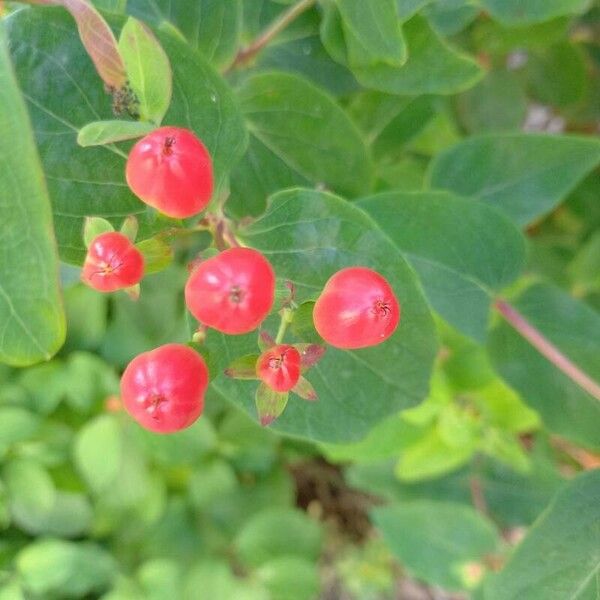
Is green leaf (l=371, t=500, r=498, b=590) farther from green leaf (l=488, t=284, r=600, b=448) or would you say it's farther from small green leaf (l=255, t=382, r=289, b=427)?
small green leaf (l=255, t=382, r=289, b=427)

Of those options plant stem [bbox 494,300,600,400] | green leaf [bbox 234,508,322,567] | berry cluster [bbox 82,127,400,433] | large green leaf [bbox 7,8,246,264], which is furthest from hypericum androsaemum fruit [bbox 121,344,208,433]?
green leaf [bbox 234,508,322,567]

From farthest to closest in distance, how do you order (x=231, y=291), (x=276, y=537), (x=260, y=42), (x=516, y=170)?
(x=276, y=537) < (x=516, y=170) < (x=260, y=42) < (x=231, y=291)

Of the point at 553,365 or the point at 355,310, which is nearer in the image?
the point at 355,310

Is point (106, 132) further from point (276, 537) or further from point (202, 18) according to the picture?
point (276, 537)

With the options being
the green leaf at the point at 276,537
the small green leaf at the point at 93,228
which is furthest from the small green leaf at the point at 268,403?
the green leaf at the point at 276,537

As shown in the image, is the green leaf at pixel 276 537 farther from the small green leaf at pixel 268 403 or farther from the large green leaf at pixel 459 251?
the small green leaf at pixel 268 403

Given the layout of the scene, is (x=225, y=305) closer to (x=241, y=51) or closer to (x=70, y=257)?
(x=70, y=257)

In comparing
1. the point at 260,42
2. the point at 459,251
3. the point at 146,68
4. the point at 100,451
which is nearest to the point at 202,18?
the point at 260,42
